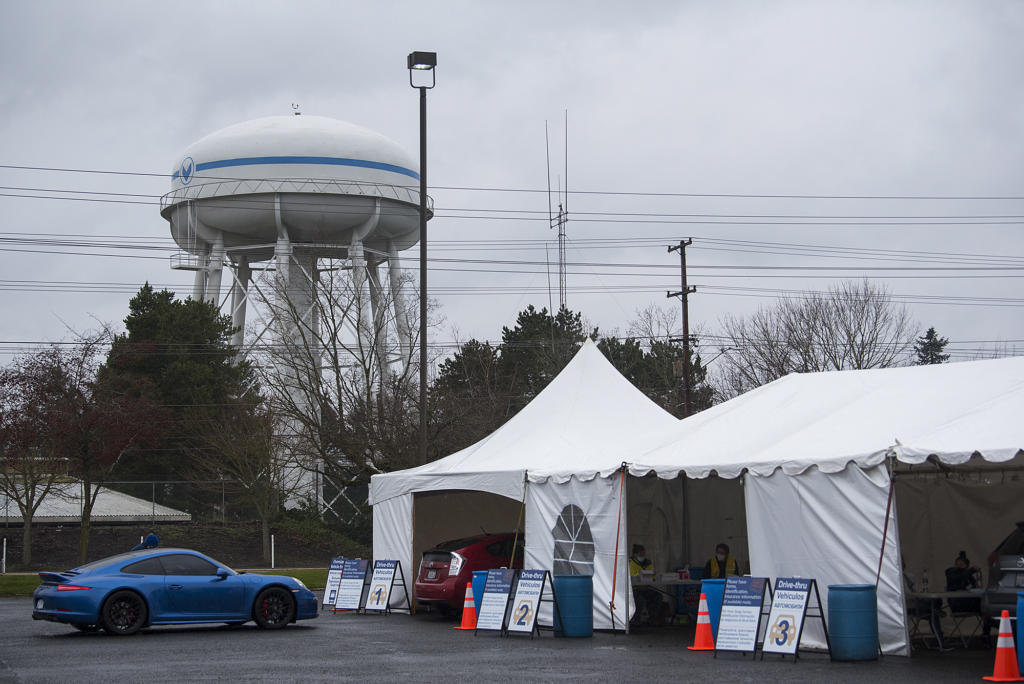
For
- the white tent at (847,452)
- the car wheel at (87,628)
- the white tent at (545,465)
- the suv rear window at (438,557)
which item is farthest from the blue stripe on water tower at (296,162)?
the white tent at (847,452)

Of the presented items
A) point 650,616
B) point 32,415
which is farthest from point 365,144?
point 650,616

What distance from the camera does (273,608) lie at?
19469mm

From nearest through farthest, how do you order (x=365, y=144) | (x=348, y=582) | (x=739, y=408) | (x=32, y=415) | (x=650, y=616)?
(x=739, y=408)
(x=650, y=616)
(x=348, y=582)
(x=32, y=415)
(x=365, y=144)

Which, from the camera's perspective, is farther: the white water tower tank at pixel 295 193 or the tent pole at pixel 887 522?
the white water tower tank at pixel 295 193

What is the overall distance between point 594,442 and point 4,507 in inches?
1144

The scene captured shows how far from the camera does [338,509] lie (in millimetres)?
48969

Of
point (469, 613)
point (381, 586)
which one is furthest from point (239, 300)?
point (469, 613)

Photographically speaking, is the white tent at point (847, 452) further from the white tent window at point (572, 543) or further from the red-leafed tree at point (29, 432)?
the red-leafed tree at point (29, 432)

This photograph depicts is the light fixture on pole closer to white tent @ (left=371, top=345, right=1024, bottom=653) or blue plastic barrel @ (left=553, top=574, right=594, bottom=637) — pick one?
white tent @ (left=371, top=345, right=1024, bottom=653)

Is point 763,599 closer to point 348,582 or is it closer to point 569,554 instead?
point 569,554

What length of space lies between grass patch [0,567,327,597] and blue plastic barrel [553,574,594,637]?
1176 cm

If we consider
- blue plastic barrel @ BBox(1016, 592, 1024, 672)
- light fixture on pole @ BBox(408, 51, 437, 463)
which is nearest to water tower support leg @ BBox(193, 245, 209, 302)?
light fixture on pole @ BBox(408, 51, 437, 463)

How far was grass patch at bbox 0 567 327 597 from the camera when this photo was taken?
3034 cm

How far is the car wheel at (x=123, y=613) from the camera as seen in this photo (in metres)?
17.8
